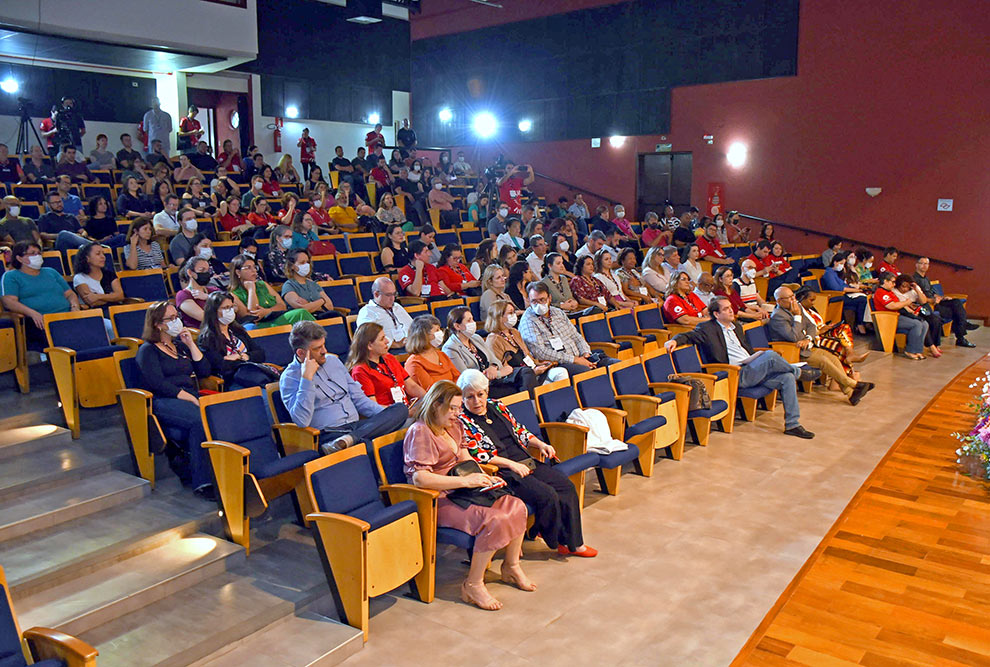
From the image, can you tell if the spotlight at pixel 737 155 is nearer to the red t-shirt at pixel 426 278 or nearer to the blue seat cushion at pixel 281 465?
the red t-shirt at pixel 426 278

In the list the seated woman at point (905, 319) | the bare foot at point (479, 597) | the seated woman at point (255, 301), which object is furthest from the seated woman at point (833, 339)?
the bare foot at point (479, 597)

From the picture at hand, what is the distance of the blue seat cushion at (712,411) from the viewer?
5495 millimetres

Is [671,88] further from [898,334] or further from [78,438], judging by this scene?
[78,438]

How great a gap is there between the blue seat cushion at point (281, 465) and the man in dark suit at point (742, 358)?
299 cm

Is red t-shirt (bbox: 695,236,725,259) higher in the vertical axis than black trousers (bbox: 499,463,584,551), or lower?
higher

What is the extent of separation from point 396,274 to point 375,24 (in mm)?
9614

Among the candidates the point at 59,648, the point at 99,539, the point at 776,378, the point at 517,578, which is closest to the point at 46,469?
the point at 99,539

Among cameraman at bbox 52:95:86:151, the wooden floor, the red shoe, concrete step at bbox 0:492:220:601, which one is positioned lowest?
the wooden floor

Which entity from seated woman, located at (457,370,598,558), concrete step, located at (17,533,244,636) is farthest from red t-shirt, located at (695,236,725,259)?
concrete step, located at (17,533,244,636)

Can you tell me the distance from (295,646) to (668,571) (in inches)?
65.9

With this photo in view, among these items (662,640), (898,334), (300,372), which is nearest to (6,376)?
(300,372)

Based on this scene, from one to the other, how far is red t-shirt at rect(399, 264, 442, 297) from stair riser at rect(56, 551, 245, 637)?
336cm

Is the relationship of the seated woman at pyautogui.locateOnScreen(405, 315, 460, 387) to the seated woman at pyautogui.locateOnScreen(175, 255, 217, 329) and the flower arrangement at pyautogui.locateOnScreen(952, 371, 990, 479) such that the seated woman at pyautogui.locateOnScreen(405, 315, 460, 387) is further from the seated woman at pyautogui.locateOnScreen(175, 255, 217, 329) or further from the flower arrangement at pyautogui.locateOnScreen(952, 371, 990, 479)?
the flower arrangement at pyautogui.locateOnScreen(952, 371, 990, 479)

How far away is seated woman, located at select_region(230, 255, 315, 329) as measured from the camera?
542 centimetres
